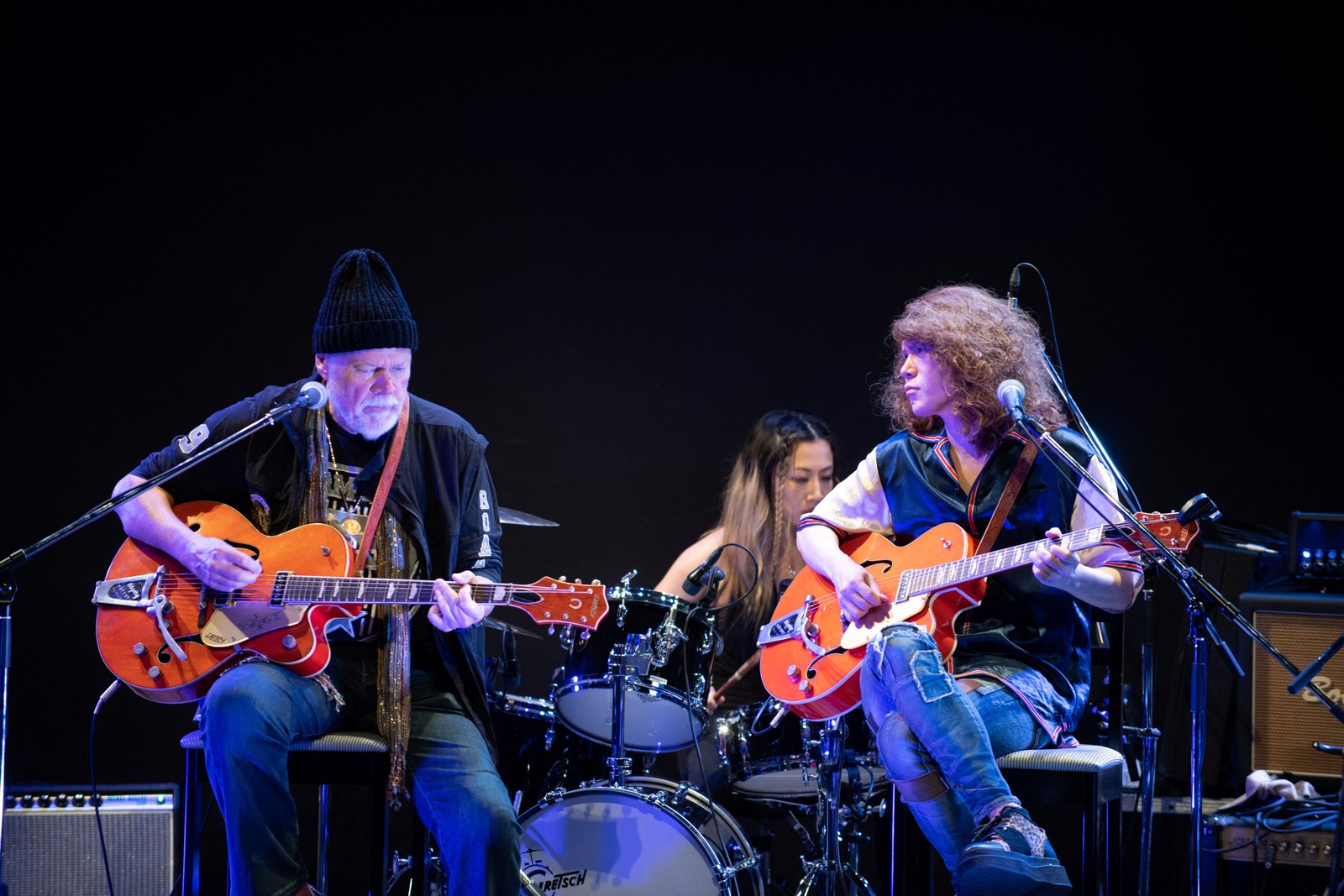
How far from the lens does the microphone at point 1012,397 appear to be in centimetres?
299

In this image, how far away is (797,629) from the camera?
11.7 ft

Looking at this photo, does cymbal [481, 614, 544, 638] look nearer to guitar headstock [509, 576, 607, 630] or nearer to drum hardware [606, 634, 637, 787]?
guitar headstock [509, 576, 607, 630]

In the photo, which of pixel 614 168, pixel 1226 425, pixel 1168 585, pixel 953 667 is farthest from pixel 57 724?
pixel 1226 425

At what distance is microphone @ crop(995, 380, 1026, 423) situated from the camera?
2990 millimetres

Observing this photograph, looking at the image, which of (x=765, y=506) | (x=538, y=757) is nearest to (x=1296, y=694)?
(x=765, y=506)

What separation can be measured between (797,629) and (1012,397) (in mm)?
967

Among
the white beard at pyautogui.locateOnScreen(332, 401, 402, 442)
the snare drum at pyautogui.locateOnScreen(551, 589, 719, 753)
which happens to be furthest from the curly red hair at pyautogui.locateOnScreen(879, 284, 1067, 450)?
the white beard at pyautogui.locateOnScreen(332, 401, 402, 442)

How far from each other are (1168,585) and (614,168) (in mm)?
2742

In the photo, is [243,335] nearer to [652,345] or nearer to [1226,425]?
[652,345]

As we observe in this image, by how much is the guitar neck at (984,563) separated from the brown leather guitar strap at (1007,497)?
0.14 feet

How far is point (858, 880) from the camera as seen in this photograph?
3764mm

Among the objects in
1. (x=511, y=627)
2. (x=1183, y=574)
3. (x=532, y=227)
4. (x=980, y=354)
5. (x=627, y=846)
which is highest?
(x=532, y=227)

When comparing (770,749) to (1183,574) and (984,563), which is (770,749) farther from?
(1183,574)

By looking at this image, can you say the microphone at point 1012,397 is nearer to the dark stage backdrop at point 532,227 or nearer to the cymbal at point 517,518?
the cymbal at point 517,518
